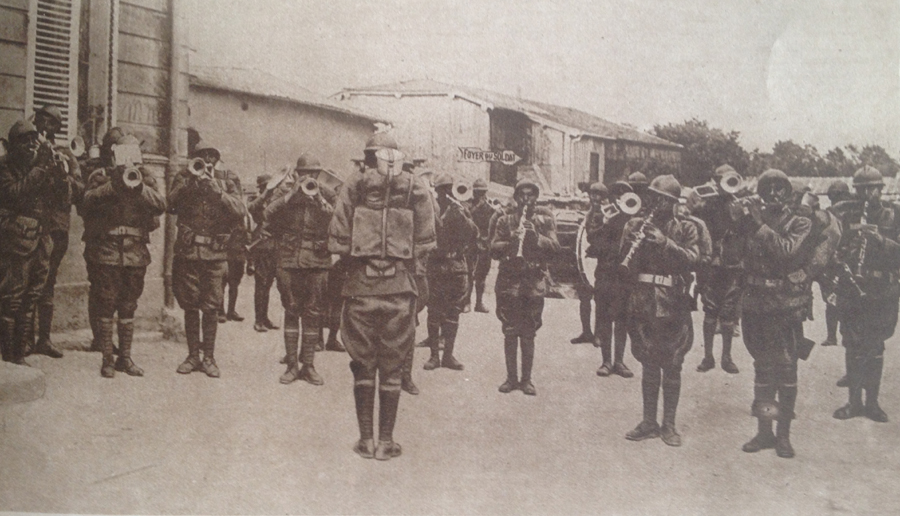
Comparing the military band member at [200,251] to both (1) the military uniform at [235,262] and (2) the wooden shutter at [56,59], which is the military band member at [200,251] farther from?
(2) the wooden shutter at [56,59]

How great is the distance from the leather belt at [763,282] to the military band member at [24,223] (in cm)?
451

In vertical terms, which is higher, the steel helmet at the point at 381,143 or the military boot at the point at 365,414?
the steel helmet at the point at 381,143

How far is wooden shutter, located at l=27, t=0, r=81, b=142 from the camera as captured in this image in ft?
14.9

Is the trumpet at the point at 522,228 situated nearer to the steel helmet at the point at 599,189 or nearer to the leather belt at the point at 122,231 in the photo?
Result: the steel helmet at the point at 599,189

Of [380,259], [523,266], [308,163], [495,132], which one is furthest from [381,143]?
[523,266]

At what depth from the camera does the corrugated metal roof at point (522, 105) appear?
183 inches

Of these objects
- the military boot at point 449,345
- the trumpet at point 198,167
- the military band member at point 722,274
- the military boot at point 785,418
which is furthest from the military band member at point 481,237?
the military boot at point 785,418

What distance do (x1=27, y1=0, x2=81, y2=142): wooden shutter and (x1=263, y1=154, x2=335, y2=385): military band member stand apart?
162 cm

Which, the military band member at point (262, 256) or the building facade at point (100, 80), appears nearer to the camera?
the building facade at point (100, 80)

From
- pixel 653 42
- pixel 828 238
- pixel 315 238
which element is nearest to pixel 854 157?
pixel 828 238

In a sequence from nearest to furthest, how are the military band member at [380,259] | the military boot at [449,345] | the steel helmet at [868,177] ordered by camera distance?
the military band member at [380,259] → the steel helmet at [868,177] → the military boot at [449,345]

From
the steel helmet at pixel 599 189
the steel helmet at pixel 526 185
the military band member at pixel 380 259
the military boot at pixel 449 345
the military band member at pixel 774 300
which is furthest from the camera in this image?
the steel helmet at pixel 599 189

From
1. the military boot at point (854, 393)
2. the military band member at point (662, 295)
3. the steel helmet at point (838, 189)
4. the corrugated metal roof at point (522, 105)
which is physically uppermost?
the corrugated metal roof at point (522, 105)

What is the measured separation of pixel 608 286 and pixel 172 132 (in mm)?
3412
